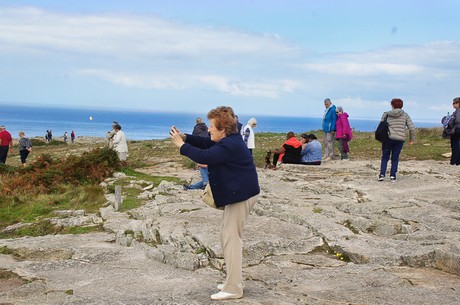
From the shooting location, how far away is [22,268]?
25.2 ft

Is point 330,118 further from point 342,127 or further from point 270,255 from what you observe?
point 270,255

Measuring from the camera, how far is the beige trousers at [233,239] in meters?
6.05

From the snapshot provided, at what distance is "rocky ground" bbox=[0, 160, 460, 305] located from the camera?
21.4ft

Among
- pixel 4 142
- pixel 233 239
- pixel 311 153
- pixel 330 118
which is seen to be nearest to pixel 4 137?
pixel 4 142

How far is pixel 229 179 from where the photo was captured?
19.5 feet

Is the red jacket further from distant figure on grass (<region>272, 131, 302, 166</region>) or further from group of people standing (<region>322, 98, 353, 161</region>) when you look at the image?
group of people standing (<region>322, 98, 353, 161</region>)

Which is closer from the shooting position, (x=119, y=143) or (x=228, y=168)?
(x=228, y=168)

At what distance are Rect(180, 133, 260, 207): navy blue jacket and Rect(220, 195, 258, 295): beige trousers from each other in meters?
0.13

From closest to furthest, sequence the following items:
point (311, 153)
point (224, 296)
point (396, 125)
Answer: point (224, 296)
point (396, 125)
point (311, 153)

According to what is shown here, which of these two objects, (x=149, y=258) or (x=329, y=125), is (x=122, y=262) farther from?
(x=329, y=125)

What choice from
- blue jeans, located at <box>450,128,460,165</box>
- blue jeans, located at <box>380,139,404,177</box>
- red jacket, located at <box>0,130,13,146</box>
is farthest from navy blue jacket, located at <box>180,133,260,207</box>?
red jacket, located at <box>0,130,13,146</box>

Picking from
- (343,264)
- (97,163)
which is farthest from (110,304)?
(97,163)

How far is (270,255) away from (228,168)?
265 centimetres

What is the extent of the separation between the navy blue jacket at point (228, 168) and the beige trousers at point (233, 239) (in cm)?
13
